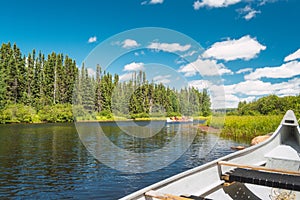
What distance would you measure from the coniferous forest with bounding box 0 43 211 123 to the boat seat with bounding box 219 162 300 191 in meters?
13.1

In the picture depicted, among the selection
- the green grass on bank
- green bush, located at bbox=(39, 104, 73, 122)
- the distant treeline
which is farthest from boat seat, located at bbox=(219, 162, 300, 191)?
green bush, located at bbox=(39, 104, 73, 122)

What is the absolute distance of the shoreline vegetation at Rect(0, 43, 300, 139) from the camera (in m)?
21.9

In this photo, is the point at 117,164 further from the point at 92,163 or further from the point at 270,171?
the point at 270,171

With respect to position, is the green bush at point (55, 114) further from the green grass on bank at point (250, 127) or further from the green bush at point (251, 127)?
the green bush at point (251, 127)

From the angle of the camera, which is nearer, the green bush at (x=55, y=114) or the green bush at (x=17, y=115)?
the green bush at (x=17, y=115)

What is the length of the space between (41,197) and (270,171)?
7.45 meters

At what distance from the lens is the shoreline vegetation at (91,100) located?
72.0ft

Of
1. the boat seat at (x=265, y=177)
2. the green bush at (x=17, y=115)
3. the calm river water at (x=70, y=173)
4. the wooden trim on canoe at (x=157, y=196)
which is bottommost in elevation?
the calm river water at (x=70, y=173)

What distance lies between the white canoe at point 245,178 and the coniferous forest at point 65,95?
1158 centimetres

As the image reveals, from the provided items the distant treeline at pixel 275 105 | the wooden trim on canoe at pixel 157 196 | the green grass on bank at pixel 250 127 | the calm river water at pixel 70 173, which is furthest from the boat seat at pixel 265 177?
the distant treeline at pixel 275 105

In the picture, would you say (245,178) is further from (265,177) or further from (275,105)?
(275,105)

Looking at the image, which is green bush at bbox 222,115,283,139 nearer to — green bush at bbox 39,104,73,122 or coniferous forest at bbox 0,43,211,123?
coniferous forest at bbox 0,43,211,123

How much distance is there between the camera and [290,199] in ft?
21.1

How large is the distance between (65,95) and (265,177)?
2689 inches
